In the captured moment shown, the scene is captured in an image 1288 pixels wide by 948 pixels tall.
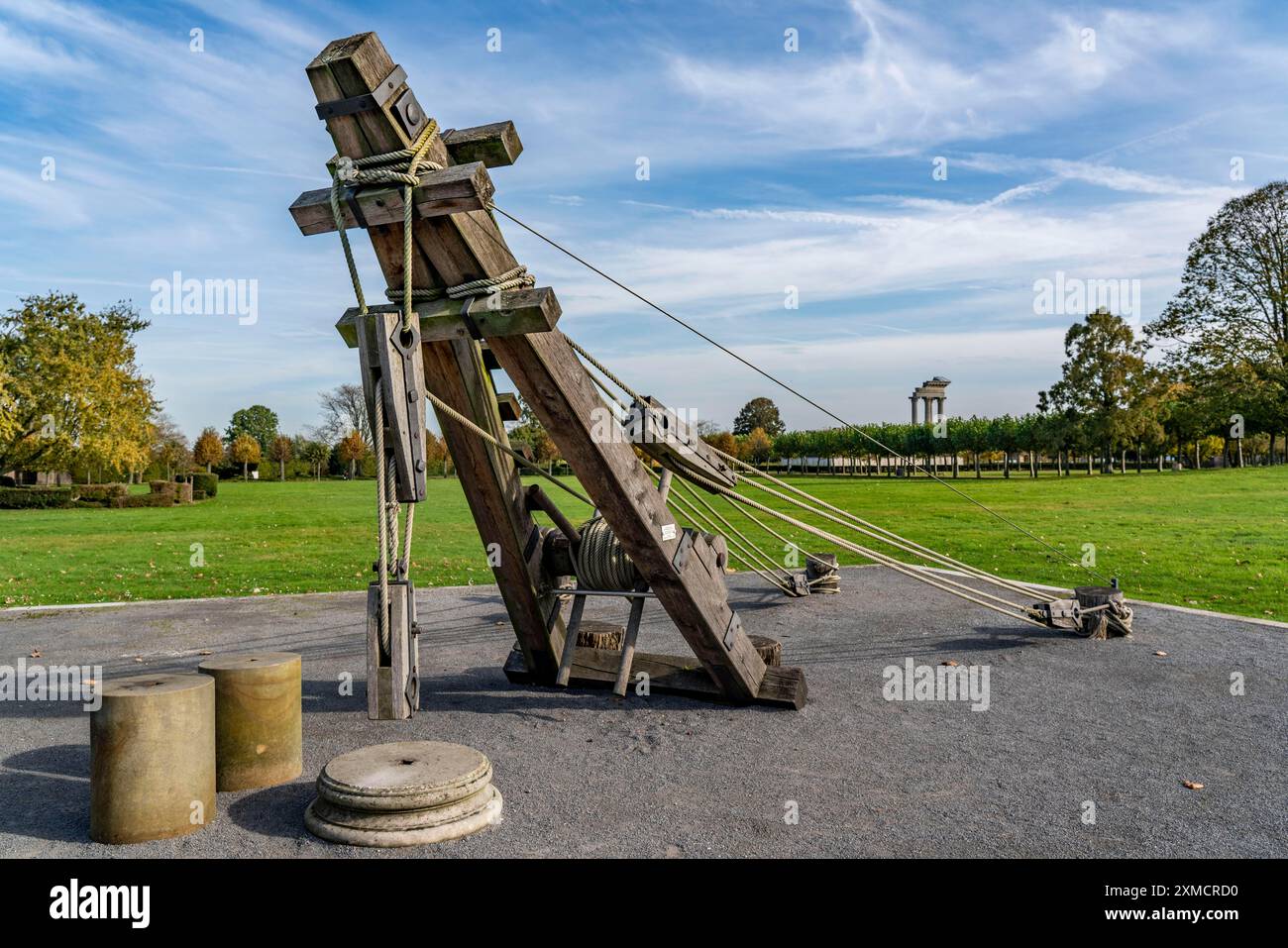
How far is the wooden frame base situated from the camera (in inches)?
247

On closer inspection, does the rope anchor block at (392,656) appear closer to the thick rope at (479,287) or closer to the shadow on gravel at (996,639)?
→ the thick rope at (479,287)

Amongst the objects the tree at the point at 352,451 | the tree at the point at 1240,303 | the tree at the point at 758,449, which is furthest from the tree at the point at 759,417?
the tree at the point at 1240,303

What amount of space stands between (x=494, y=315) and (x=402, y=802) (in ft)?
7.73

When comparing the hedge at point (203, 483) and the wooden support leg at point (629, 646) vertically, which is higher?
the hedge at point (203, 483)

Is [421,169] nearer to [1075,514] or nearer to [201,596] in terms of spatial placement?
[201,596]

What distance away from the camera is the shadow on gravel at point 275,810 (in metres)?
4.24

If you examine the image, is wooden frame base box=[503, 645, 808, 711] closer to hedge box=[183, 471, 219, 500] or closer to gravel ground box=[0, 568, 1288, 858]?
gravel ground box=[0, 568, 1288, 858]

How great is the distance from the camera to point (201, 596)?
37.6ft

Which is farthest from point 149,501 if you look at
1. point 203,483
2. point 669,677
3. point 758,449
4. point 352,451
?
point 758,449

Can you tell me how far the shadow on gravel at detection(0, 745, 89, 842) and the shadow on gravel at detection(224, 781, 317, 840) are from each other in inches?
26.3

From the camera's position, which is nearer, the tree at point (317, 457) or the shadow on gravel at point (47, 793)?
the shadow on gravel at point (47, 793)

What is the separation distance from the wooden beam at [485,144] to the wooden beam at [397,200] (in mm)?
247

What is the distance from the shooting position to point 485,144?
451 centimetres
